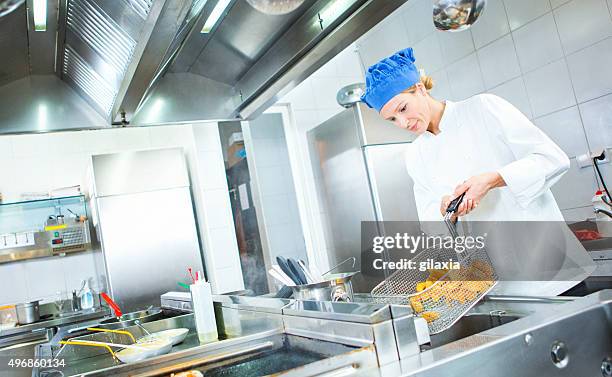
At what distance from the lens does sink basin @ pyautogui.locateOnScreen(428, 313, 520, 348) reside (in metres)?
0.96

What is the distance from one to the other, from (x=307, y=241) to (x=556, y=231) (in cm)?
260

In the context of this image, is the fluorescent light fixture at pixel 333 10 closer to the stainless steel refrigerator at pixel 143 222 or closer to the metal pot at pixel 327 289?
the metal pot at pixel 327 289

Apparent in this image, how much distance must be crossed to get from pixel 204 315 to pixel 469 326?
2.46ft

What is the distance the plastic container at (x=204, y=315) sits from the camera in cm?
139

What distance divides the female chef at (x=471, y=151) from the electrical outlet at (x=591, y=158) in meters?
0.83

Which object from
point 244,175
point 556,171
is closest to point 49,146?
point 244,175

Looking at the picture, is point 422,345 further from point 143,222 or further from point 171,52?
point 143,222

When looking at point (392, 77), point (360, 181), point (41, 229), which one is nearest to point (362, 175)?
point (360, 181)

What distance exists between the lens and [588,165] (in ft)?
8.20

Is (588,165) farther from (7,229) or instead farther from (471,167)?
(7,229)

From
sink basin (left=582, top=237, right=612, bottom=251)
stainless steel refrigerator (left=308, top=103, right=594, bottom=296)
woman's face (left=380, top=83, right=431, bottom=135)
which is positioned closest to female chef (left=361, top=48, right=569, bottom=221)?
woman's face (left=380, top=83, right=431, bottom=135)

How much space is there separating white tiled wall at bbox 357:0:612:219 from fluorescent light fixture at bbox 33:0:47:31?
8.10 ft

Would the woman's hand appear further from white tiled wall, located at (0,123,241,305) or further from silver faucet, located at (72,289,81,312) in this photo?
silver faucet, located at (72,289,81,312)

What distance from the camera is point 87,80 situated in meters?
1.95
